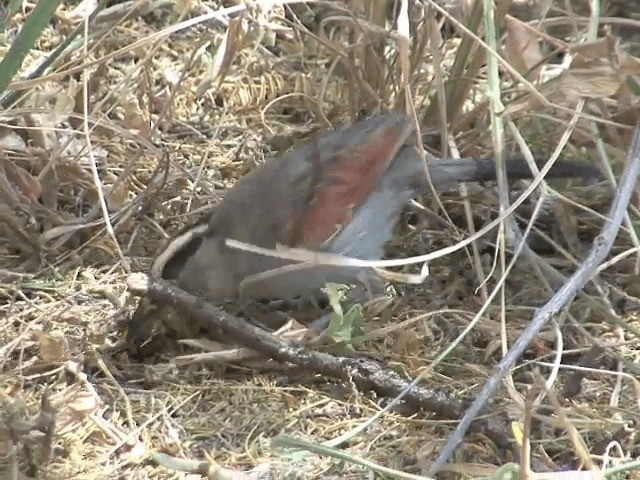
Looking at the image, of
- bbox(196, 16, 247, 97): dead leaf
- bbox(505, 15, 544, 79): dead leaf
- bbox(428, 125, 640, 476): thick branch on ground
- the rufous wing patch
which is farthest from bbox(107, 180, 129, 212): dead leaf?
bbox(428, 125, 640, 476): thick branch on ground

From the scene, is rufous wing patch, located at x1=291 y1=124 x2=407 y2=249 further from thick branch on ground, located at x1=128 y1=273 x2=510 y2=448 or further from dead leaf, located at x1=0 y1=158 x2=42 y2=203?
dead leaf, located at x1=0 y1=158 x2=42 y2=203

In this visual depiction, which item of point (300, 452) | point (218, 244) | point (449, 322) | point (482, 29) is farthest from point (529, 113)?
point (300, 452)

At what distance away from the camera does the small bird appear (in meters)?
2.63

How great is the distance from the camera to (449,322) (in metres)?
2.67

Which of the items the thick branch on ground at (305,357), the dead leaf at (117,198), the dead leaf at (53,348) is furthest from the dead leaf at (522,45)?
the dead leaf at (53,348)

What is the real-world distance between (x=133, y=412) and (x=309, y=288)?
627 millimetres

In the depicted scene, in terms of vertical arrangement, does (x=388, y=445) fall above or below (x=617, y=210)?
below

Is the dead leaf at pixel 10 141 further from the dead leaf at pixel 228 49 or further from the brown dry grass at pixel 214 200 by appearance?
the dead leaf at pixel 228 49

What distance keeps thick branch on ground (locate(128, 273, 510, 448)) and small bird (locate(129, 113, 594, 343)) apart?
8 cm

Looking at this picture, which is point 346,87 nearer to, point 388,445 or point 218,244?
point 218,244

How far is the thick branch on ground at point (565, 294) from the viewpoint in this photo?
2.02 metres

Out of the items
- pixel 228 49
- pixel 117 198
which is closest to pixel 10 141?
pixel 117 198

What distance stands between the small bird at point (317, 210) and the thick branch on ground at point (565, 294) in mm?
313

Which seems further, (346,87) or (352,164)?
(346,87)
